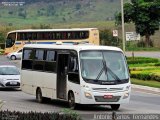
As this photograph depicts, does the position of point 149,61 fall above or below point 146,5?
below

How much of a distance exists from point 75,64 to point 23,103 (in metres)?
3.98

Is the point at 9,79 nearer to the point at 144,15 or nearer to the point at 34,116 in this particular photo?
the point at 34,116

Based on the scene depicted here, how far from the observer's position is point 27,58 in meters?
31.2

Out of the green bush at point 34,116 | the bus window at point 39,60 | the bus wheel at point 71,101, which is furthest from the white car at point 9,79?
the green bush at point 34,116

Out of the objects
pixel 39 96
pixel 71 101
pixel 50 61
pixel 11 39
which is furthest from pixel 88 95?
pixel 11 39

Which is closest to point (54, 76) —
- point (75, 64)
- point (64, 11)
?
point (75, 64)

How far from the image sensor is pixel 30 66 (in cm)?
3072

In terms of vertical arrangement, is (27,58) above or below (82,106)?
above

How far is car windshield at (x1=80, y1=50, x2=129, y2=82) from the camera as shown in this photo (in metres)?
25.5

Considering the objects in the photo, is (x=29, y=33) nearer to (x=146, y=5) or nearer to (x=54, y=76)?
(x=146, y=5)

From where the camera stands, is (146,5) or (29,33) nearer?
(29,33)

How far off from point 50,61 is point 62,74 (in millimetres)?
1255

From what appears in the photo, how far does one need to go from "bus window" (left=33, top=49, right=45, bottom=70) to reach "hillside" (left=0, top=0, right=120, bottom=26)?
139 meters

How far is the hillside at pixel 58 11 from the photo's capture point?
174750 millimetres
